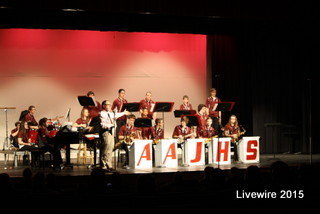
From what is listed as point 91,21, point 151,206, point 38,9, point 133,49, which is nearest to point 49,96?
point 133,49

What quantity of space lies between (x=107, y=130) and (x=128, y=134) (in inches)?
48.1

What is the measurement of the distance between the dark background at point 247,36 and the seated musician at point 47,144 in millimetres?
2055

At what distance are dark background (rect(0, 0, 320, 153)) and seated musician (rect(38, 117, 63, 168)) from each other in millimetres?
2055

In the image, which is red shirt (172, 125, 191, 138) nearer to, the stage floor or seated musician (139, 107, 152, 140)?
seated musician (139, 107, 152, 140)

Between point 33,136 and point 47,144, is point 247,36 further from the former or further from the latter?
point 33,136

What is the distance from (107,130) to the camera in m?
8.95

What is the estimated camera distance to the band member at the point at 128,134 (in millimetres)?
9852

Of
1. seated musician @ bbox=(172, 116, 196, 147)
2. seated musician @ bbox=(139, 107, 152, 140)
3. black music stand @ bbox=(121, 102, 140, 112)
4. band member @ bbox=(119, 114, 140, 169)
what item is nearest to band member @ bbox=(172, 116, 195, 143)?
seated musician @ bbox=(172, 116, 196, 147)

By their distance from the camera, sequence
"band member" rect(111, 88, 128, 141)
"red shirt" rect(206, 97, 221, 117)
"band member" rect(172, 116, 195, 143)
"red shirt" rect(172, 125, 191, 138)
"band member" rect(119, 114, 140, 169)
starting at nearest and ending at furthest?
"band member" rect(119, 114, 140, 169)
"band member" rect(172, 116, 195, 143)
"red shirt" rect(172, 125, 191, 138)
"band member" rect(111, 88, 128, 141)
"red shirt" rect(206, 97, 221, 117)

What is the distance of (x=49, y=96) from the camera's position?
12.6 meters

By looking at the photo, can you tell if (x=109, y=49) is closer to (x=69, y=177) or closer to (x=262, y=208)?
(x=69, y=177)

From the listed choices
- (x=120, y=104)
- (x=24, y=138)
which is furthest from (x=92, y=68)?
(x=24, y=138)

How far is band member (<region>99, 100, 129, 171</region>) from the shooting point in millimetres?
8914

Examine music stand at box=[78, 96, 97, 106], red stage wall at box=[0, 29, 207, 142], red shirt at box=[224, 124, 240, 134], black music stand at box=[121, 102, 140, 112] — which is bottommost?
red shirt at box=[224, 124, 240, 134]
